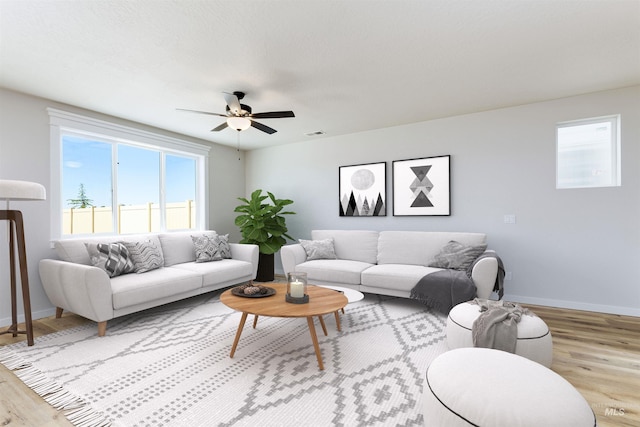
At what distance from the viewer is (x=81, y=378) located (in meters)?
2.13

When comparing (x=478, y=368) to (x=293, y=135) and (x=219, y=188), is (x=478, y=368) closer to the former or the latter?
(x=293, y=135)

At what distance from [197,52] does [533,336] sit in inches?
130

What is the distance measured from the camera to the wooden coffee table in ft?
7.54

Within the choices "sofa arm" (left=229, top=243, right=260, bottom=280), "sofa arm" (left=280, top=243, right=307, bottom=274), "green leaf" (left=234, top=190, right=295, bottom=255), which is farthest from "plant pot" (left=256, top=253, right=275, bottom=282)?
"sofa arm" (left=280, top=243, right=307, bottom=274)

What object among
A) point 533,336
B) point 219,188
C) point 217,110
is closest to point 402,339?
point 533,336

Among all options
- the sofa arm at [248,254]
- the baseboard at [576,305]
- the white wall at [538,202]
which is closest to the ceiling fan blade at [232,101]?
the sofa arm at [248,254]

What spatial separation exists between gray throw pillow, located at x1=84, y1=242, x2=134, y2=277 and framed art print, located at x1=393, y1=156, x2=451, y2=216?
145 inches

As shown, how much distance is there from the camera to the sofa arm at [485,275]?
3.16m

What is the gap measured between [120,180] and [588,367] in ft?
18.1

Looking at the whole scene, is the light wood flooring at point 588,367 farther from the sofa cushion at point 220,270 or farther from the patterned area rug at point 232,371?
the sofa cushion at point 220,270

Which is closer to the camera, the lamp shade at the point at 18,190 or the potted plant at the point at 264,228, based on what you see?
the lamp shade at the point at 18,190

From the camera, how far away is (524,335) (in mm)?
2055

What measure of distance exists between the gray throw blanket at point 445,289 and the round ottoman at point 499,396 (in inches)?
67.8

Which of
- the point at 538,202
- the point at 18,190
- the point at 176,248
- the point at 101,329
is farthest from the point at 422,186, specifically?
the point at 18,190
